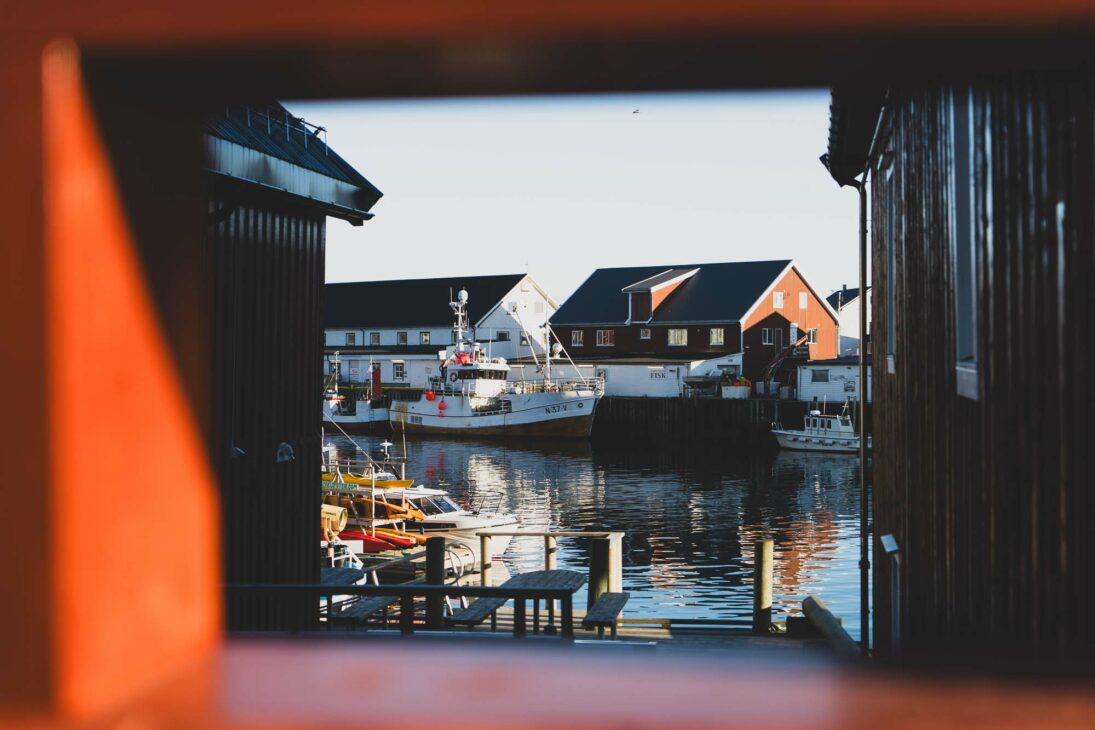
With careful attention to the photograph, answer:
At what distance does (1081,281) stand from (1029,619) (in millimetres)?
1278

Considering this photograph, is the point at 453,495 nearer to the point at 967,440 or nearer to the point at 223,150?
the point at 223,150

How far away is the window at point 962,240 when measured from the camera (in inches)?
176

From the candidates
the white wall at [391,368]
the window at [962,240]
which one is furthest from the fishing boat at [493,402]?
the window at [962,240]

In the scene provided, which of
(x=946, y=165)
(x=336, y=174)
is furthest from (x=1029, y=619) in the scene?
(x=336, y=174)

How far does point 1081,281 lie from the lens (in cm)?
282

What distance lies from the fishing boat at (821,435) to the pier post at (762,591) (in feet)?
122

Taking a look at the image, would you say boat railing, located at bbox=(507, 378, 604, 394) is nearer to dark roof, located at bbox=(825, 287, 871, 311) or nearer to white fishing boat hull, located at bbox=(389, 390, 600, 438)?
white fishing boat hull, located at bbox=(389, 390, 600, 438)

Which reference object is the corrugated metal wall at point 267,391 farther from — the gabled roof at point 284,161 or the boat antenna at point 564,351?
the boat antenna at point 564,351

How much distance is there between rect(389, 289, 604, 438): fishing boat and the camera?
61062 mm

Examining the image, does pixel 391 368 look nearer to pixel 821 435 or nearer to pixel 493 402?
pixel 493 402

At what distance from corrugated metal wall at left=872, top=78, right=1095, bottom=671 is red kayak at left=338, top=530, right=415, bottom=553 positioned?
59.6 ft

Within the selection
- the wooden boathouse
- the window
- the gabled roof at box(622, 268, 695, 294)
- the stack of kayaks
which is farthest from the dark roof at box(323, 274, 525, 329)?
the window

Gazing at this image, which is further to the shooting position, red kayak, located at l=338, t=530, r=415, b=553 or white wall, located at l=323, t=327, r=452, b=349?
white wall, located at l=323, t=327, r=452, b=349

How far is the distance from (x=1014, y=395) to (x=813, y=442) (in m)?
51.1
